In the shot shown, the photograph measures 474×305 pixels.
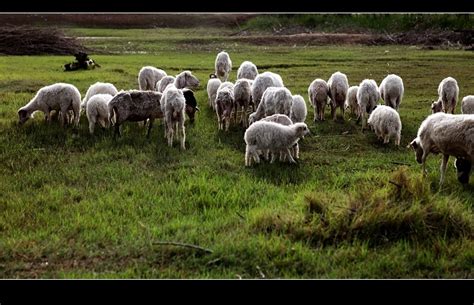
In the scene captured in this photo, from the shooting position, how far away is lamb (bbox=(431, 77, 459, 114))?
10.4 meters

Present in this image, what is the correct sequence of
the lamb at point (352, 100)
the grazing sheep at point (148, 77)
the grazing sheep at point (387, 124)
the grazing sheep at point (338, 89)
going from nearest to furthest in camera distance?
the grazing sheep at point (387, 124), the grazing sheep at point (338, 89), the lamb at point (352, 100), the grazing sheep at point (148, 77)

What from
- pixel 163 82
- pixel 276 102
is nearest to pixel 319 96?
pixel 276 102

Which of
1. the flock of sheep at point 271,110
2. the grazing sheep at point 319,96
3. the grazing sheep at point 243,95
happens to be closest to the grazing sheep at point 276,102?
the flock of sheep at point 271,110

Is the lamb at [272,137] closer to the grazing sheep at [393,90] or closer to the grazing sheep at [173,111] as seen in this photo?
the grazing sheep at [173,111]

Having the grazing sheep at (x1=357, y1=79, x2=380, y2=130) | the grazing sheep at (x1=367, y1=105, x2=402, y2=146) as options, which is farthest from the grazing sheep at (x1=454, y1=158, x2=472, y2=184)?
the grazing sheep at (x1=357, y1=79, x2=380, y2=130)

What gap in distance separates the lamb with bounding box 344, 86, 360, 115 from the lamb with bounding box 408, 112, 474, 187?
3.99 metres

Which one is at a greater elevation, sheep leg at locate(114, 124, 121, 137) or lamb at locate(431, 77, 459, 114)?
lamb at locate(431, 77, 459, 114)

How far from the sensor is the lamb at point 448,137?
6777 mm

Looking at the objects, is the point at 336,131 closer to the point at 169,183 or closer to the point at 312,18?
the point at 312,18

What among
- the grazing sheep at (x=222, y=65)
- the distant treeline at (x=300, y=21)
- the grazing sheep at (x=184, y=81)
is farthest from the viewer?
the grazing sheep at (x=222, y=65)

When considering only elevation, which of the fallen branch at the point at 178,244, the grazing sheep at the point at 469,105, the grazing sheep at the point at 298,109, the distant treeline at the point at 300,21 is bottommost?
the fallen branch at the point at 178,244

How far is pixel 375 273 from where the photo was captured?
4.98 meters

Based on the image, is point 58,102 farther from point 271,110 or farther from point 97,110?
point 271,110

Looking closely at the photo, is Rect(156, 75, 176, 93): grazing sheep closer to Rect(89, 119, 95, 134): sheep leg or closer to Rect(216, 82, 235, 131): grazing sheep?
Rect(216, 82, 235, 131): grazing sheep
